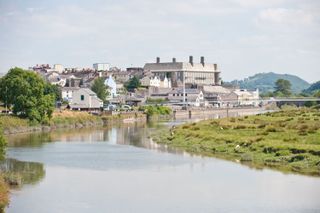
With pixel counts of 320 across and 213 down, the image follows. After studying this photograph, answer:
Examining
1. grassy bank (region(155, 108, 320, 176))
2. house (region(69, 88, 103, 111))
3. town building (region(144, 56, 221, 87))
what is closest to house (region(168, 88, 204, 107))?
town building (region(144, 56, 221, 87))

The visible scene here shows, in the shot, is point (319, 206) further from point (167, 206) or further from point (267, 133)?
point (267, 133)

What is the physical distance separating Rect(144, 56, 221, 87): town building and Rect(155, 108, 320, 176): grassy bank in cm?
6924

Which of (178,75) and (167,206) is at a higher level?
(178,75)

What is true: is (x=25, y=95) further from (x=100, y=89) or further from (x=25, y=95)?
(x=100, y=89)

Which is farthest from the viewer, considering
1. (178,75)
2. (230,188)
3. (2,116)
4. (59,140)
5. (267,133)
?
(178,75)

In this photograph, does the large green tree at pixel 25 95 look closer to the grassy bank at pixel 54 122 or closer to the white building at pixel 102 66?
the grassy bank at pixel 54 122

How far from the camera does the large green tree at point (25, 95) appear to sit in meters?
42.4

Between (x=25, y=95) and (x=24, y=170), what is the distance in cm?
1956

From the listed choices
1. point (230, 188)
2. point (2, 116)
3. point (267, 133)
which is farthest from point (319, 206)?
point (2, 116)

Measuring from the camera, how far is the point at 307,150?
24.8 metres

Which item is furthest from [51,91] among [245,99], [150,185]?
[245,99]

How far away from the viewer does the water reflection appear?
21547 millimetres

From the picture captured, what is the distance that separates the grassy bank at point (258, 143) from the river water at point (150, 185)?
3.64 feet

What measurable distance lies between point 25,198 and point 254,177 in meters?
7.31
